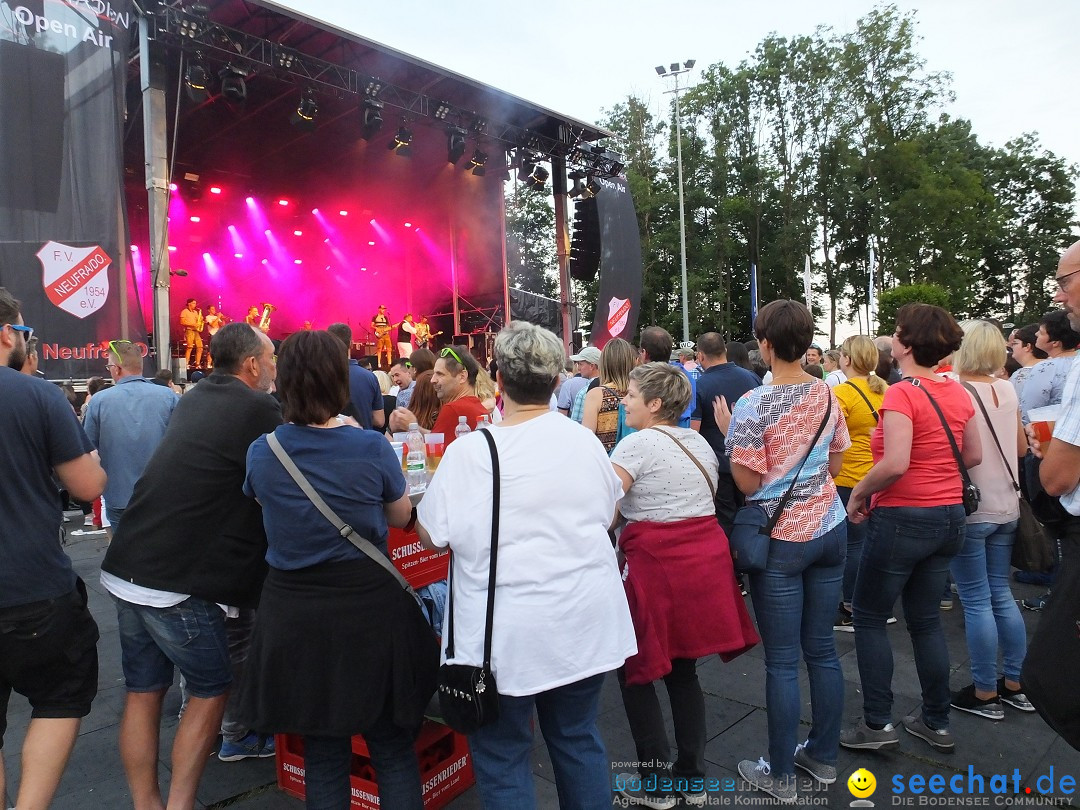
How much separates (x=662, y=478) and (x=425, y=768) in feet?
4.50

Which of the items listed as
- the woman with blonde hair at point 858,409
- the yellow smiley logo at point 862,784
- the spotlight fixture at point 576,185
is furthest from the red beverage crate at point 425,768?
the spotlight fixture at point 576,185

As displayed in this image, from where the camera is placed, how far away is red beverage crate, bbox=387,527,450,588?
2.58 m

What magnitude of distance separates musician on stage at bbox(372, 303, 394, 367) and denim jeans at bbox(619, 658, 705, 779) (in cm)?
1520

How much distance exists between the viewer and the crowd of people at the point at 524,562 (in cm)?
165

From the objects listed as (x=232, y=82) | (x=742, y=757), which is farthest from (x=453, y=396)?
(x=232, y=82)

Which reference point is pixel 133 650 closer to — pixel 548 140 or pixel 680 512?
pixel 680 512

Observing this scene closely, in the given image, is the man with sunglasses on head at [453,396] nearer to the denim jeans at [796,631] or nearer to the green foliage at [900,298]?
the denim jeans at [796,631]

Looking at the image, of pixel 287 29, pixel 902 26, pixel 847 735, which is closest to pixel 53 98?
pixel 287 29

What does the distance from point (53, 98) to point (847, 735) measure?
385 inches

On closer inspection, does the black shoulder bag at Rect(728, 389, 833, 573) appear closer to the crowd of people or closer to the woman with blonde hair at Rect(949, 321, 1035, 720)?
the crowd of people

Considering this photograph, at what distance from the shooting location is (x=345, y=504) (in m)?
1.73

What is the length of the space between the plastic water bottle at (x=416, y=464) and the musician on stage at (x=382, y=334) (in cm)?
1407

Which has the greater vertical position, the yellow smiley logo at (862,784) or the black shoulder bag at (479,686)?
the black shoulder bag at (479,686)

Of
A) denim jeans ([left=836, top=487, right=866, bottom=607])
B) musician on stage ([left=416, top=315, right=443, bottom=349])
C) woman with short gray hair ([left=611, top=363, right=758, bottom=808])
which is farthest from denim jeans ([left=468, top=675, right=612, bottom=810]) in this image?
musician on stage ([left=416, top=315, right=443, bottom=349])
